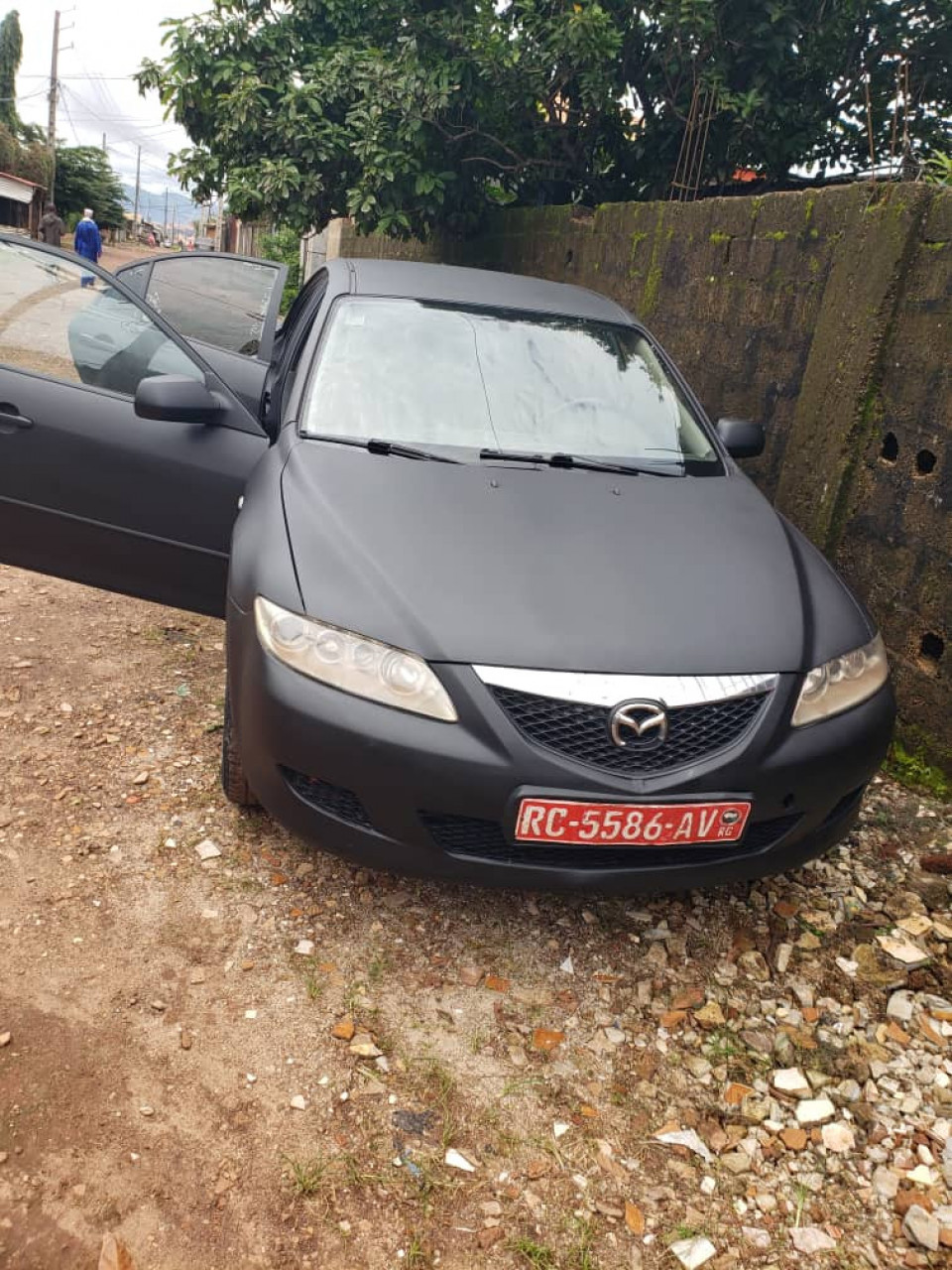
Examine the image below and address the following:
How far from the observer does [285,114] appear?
818cm

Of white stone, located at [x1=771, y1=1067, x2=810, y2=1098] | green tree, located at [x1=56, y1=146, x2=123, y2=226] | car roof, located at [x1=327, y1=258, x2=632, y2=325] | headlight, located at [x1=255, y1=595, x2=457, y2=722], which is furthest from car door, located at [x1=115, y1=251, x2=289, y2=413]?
green tree, located at [x1=56, y1=146, x2=123, y2=226]

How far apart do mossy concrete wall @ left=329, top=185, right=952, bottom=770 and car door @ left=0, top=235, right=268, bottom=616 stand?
2.38 m

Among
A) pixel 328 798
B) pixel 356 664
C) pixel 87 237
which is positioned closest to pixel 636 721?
pixel 356 664

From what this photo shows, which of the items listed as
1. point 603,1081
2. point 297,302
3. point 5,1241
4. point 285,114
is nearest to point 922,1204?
point 603,1081

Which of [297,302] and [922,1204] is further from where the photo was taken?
[297,302]

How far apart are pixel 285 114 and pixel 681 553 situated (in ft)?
24.4

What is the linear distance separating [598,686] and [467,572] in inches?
18.0

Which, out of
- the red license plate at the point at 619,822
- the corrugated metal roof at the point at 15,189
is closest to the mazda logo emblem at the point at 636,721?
the red license plate at the point at 619,822

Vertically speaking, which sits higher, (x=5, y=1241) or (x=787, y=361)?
(x=787, y=361)

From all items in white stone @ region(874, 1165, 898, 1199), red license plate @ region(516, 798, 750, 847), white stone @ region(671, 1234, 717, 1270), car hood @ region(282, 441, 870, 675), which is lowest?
white stone @ region(671, 1234, 717, 1270)

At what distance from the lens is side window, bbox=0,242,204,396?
3.43 metres

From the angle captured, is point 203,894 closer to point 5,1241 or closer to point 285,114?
point 5,1241

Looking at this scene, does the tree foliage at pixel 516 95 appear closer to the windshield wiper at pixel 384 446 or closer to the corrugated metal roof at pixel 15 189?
the windshield wiper at pixel 384 446

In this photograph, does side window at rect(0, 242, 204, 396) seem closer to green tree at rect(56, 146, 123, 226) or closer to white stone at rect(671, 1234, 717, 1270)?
white stone at rect(671, 1234, 717, 1270)
